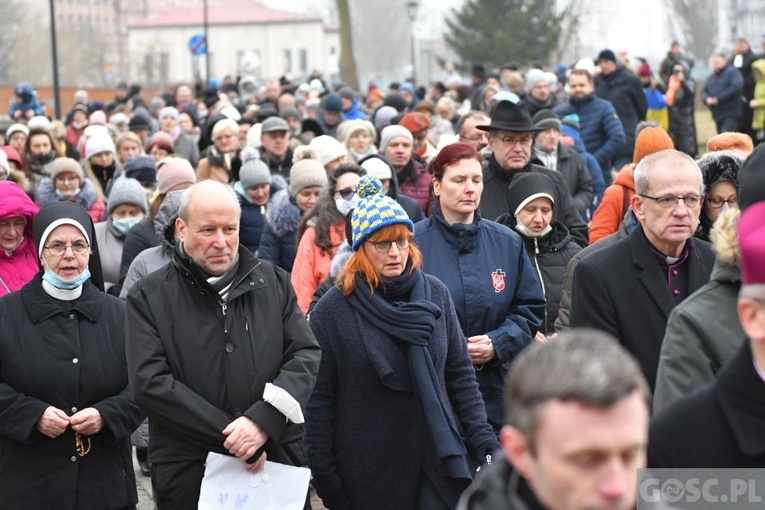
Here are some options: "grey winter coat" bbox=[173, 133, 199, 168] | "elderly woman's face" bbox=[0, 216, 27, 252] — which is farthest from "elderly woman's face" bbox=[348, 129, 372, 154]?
"elderly woman's face" bbox=[0, 216, 27, 252]

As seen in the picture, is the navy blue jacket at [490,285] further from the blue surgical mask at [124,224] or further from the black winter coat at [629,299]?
the blue surgical mask at [124,224]

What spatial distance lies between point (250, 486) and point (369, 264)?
45.2 inches

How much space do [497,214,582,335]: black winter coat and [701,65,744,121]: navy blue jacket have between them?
1544 cm

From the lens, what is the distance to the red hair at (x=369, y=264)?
573cm

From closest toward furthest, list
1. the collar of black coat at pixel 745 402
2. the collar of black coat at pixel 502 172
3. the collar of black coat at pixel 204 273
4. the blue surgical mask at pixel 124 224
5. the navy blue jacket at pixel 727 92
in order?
1. the collar of black coat at pixel 745 402
2. the collar of black coat at pixel 204 273
3. the collar of black coat at pixel 502 172
4. the blue surgical mask at pixel 124 224
5. the navy blue jacket at pixel 727 92

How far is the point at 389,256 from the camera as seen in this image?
5.74 metres

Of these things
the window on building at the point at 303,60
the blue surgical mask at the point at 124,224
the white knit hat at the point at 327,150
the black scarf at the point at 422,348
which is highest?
the window on building at the point at 303,60

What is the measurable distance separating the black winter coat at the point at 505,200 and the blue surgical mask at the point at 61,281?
3.28 m

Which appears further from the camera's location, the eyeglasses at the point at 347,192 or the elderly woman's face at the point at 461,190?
the eyeglasses at the point at 347,192

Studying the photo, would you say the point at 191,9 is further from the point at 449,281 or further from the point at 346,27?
the point at 449,281

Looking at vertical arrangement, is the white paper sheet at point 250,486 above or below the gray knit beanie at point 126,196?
below

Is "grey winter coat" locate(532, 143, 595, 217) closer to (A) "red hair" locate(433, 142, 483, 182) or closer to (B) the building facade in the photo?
(A) "red hair" locate(433, 142, 483, 182)

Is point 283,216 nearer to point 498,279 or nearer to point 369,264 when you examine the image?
point 498,279

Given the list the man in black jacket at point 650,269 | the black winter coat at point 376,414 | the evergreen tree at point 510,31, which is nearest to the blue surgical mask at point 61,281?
the black winter coat at point 376,414
